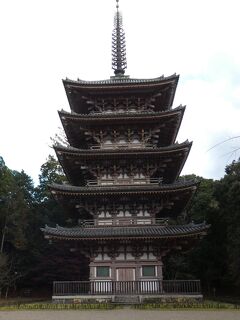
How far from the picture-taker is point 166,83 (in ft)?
106

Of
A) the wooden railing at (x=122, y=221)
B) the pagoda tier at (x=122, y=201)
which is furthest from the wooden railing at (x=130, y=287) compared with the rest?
the pagoda tier at (x=122, y=201)

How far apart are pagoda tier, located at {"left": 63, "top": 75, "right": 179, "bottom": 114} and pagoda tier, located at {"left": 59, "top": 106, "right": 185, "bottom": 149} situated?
2093 millimetres

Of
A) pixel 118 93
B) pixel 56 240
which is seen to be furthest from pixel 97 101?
pixel 56 240

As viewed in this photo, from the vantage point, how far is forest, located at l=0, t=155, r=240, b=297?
4772 cm

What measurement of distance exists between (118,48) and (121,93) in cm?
1087

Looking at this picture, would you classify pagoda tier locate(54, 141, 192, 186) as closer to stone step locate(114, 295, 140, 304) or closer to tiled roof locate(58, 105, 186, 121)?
tiled roof locate(58, 105, 186, 121)

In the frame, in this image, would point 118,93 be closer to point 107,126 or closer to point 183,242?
point 107,126

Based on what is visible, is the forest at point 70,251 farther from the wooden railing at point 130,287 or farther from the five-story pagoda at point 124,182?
the wooden railing at point 130,287

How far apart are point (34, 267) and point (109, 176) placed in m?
30.0

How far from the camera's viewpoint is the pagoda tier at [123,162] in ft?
96.8

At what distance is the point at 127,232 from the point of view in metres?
27.3

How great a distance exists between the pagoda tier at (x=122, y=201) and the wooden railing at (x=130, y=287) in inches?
165

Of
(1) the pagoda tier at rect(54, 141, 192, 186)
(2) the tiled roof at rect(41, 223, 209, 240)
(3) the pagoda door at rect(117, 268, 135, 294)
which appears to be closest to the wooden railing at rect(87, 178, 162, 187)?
(1) the pagoda tier at rect(54, 141, 192, 186)

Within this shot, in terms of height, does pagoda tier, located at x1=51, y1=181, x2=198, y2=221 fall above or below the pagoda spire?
below
